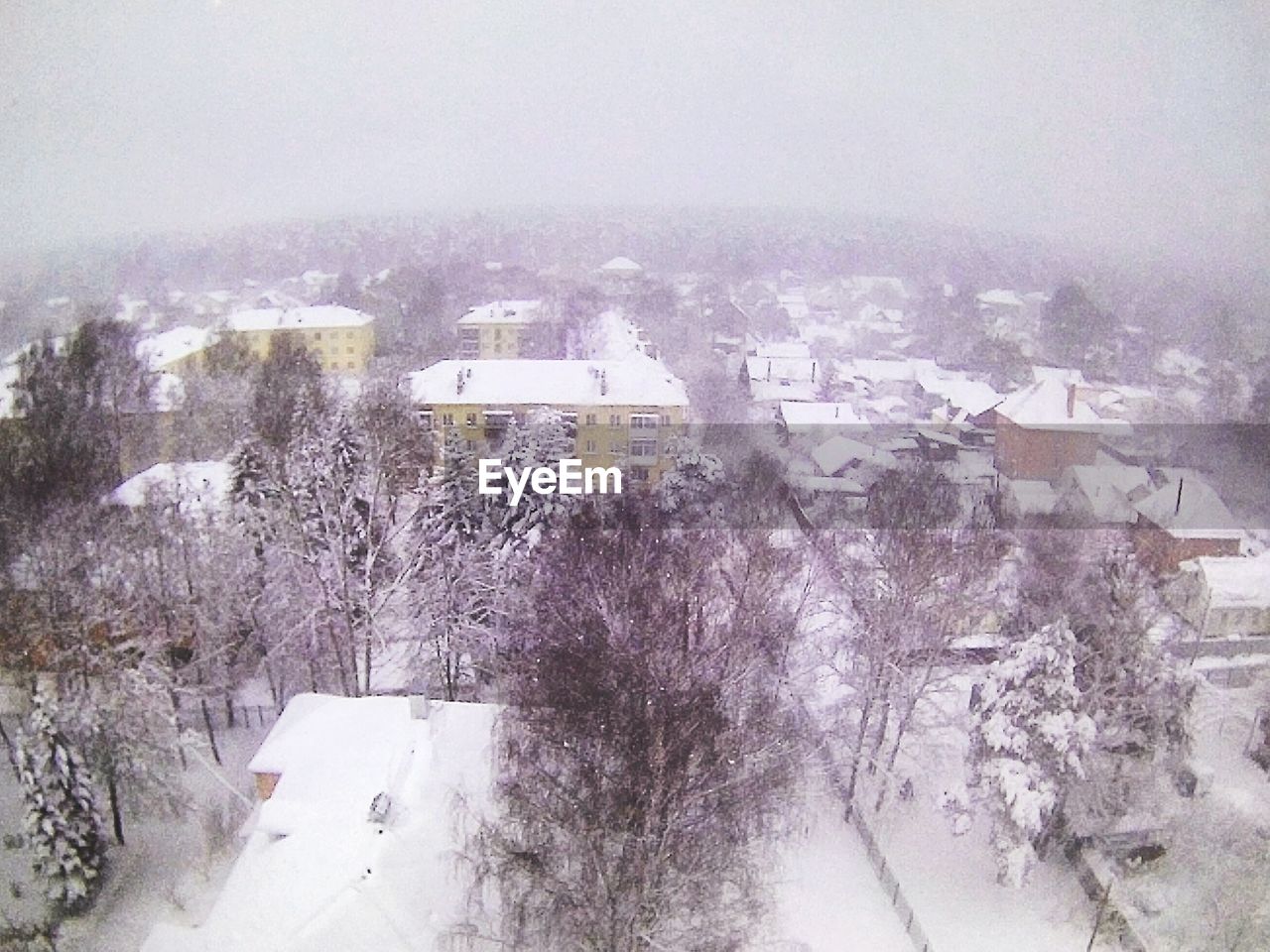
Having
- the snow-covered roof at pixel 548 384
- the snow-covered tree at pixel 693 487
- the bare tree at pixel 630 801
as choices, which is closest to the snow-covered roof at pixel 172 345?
the snow-covered roof at pixel 548 384

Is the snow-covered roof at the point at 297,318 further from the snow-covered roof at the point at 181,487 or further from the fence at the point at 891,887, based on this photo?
the fence at the point at 891,887

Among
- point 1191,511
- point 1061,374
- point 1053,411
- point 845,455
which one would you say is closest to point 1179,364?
point 1061,374

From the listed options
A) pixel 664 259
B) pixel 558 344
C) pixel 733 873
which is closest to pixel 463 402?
pixel 558 344

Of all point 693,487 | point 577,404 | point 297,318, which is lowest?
point 693,487

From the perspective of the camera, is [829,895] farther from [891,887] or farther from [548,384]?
[548,384]

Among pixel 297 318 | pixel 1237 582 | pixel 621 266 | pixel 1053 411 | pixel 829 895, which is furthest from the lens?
pixel 297 318

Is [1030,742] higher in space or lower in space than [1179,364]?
lower

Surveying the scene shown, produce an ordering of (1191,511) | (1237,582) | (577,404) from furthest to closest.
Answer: (577,404) → (1191,511) → (1237,582)
